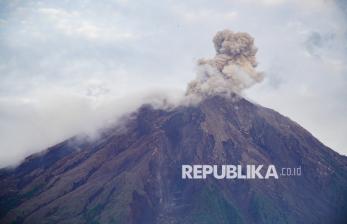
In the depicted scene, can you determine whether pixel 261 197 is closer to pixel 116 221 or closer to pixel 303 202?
pixel 303 202

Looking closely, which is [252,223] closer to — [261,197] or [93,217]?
[261,197]

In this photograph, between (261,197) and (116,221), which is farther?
(261,197)

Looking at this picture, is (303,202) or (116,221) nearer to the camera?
(116,221)

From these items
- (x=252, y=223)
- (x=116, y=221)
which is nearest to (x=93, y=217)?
(x=116, y=221)

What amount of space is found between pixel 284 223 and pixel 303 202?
54.3 feet

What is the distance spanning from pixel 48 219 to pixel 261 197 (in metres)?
75.0

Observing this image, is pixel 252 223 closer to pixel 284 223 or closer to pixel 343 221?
pixel 284 223

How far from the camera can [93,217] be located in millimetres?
192625

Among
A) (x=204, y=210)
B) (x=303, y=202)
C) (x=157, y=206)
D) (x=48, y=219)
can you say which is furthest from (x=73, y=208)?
(x=303, y=202)

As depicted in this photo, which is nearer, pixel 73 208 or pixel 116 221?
pixel 116 221

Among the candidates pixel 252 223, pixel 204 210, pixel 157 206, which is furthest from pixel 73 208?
pixel 252 223

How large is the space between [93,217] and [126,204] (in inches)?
477

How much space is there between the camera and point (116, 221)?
18638cm

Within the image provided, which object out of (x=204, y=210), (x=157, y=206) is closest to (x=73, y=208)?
(x=157, y=206)
